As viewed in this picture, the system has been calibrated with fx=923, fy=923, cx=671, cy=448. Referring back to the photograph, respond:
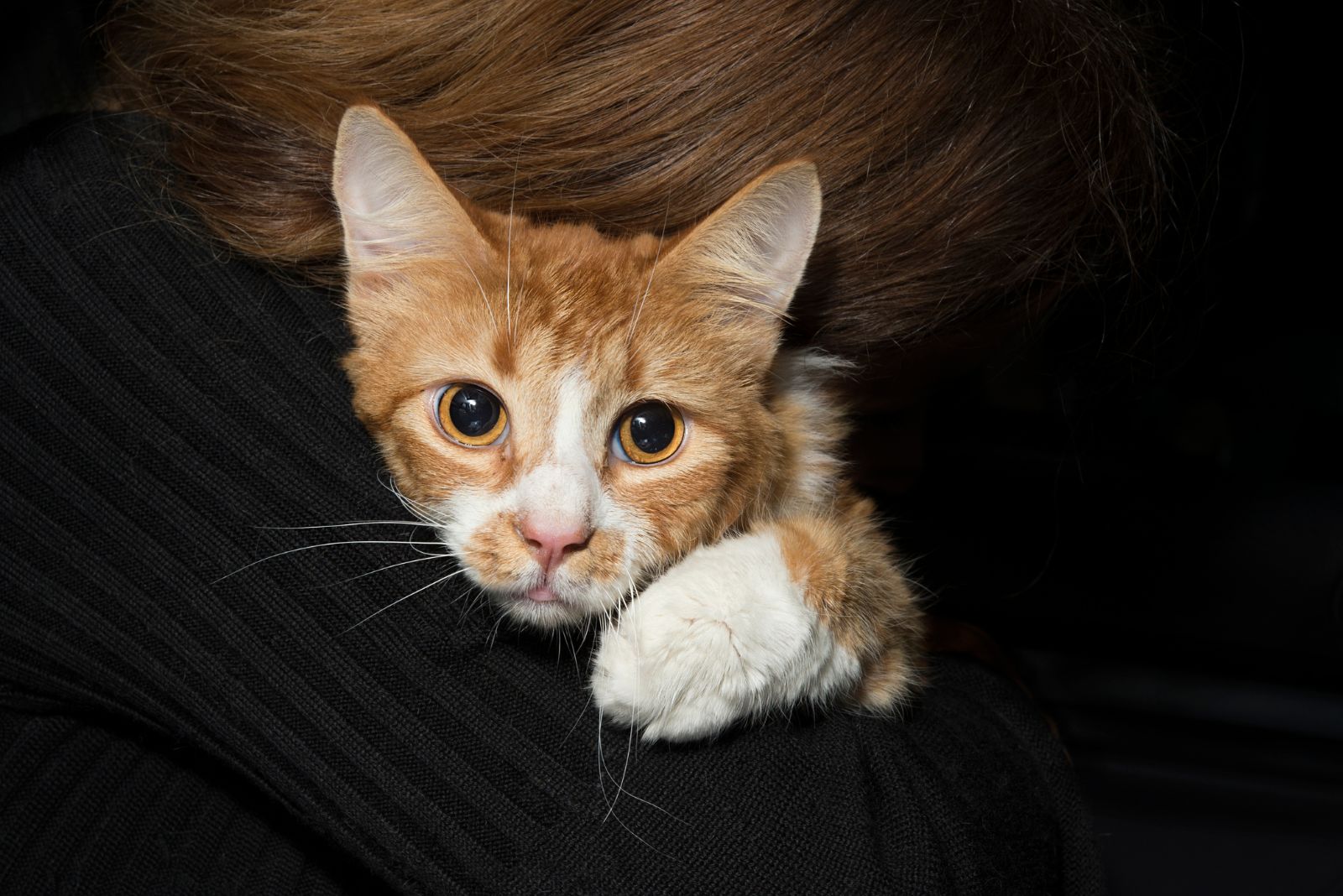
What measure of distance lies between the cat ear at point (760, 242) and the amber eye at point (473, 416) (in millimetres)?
294

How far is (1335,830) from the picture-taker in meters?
2.06

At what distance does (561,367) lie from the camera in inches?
46.0

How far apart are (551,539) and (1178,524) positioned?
6.76ft

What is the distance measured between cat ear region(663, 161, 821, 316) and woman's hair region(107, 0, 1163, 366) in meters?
0.08

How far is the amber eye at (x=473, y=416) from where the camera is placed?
3.86 feet

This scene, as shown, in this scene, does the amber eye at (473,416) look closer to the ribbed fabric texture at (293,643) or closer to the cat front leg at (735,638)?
the ribbed fabric texture at (293,643)

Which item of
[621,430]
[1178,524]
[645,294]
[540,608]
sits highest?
[645,294]

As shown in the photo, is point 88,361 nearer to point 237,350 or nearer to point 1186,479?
point 237,350

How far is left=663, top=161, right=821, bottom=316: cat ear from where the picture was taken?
3.57 ft

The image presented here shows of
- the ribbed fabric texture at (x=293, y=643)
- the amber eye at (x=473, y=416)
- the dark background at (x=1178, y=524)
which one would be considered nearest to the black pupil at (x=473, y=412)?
the amber eye at (x=473, y=416)

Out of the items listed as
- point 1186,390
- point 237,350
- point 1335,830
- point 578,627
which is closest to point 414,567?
point 578,627

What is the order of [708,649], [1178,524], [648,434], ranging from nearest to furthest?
[708,649], [648,434], [1178,524]

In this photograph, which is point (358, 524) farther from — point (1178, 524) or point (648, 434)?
point (1178, 524)

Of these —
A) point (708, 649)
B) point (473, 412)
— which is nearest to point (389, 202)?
point (473, 412)
